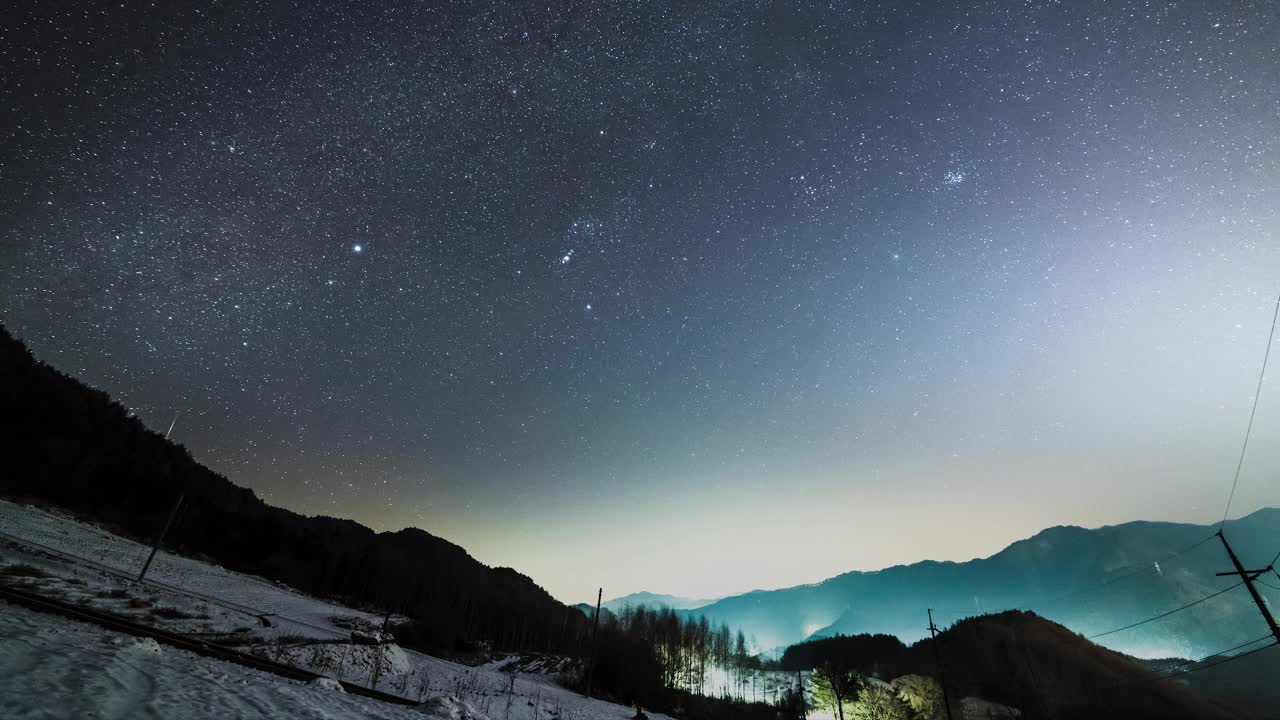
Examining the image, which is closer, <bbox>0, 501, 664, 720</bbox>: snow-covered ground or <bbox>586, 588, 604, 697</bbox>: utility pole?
<bbox>0, 501, 664, 720</bbox>: snow-covered ground

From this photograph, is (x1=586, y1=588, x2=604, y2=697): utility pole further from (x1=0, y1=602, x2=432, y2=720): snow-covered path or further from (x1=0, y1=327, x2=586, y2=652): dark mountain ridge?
(x1=0, y1=602, x2=432, y2=720): snow-covered path

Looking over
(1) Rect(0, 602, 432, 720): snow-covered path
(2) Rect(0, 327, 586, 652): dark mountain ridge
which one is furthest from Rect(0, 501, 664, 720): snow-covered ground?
(2) Rect(0, 327, 586, 652): dark mountain ridge

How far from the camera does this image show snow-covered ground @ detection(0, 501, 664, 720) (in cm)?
727

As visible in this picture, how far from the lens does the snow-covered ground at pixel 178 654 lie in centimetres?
727

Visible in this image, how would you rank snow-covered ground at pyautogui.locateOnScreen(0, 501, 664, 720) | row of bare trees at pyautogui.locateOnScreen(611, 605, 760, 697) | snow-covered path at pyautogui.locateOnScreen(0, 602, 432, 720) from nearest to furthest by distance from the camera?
snow-covered path at pyautogui.locateOnScreen(0, 602, 432, 720) < snow-covered ground at pyautogui.locateOnScreen(0, 501, 664, 720) < row of bare trees at pyautogui.locateOnScreen(611, 605, 760, 697)

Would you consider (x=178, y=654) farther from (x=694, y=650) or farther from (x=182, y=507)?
(x=694, y=650)

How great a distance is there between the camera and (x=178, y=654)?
1203 centimetres

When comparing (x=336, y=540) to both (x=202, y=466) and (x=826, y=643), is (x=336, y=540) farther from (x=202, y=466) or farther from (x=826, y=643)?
(x=826, y=643)

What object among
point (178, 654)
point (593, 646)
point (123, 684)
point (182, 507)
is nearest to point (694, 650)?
point (593, 646)

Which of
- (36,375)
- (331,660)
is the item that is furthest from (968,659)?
(36,375)

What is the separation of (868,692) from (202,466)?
115m

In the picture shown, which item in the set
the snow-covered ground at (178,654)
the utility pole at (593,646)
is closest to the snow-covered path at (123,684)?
the snow-covered ground at (178,654)

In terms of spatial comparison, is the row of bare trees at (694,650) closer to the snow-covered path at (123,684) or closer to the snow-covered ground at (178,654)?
the snow-covered ground at (178,654)

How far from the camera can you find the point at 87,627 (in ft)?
41.1
